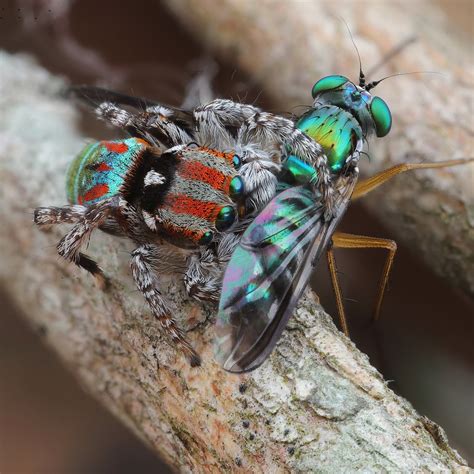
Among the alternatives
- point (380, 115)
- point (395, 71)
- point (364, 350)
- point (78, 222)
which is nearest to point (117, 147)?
point (78, 222)

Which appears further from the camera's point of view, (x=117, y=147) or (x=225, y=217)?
(x=117, y=147)

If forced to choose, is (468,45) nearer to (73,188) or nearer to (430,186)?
(430,186)

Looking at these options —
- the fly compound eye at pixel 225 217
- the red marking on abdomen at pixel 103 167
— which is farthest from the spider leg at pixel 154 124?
the fly compound eye at pixel 225 217

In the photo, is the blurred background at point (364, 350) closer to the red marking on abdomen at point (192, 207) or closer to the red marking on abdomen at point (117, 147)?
the red marking on abdomen at point (192, 207)

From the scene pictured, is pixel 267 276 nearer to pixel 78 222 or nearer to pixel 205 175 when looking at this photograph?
pixel 205 175

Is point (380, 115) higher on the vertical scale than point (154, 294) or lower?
higher

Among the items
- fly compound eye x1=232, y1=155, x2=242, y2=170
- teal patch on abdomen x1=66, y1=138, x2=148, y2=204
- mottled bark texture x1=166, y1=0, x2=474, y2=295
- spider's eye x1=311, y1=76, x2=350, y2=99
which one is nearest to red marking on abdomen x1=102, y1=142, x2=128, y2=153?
teal patch on abdomen x1=66, y1=138, x2=148, y2=204

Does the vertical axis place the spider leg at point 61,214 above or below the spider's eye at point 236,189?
below
